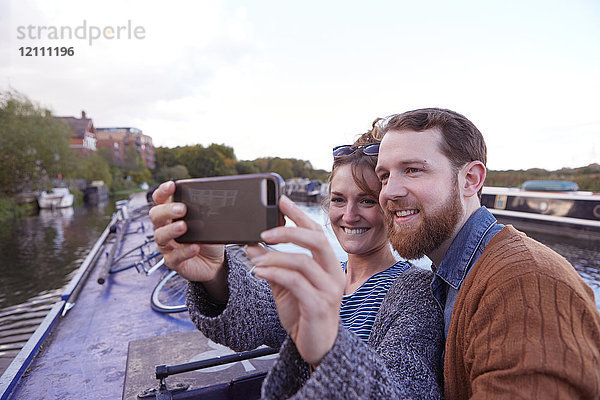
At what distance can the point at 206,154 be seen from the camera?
82.9 metres

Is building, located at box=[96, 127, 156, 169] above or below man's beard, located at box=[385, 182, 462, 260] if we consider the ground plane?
above

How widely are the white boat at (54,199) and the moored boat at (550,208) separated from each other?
1441 inches

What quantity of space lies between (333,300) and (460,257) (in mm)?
874

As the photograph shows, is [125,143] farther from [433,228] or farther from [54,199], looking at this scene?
[433,228]

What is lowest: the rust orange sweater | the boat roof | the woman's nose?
the boat roof

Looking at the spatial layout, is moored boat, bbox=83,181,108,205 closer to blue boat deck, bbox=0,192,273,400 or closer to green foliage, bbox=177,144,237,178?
green foliage, bbox=177,144,237,178

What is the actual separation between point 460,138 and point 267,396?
135 centimetres

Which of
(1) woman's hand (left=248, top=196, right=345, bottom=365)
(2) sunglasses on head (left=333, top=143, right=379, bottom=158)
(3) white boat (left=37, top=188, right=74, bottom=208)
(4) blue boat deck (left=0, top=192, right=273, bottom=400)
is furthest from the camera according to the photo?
(3) white boat (left=37, top=188, right=74, bottom=208)

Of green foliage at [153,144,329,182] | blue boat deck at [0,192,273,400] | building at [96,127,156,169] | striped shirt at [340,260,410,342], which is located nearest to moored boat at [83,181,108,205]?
green foliage at [153,144,329,182]

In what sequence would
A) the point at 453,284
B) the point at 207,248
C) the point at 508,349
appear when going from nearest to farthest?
the point at 508,349 → the point at 207,248 → the point at 453,284

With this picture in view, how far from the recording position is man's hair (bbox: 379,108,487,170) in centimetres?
171

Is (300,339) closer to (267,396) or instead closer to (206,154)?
(267,396)

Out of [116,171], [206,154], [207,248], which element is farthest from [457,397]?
[206,154]

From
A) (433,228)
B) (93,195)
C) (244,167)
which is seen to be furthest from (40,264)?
(244,167)
